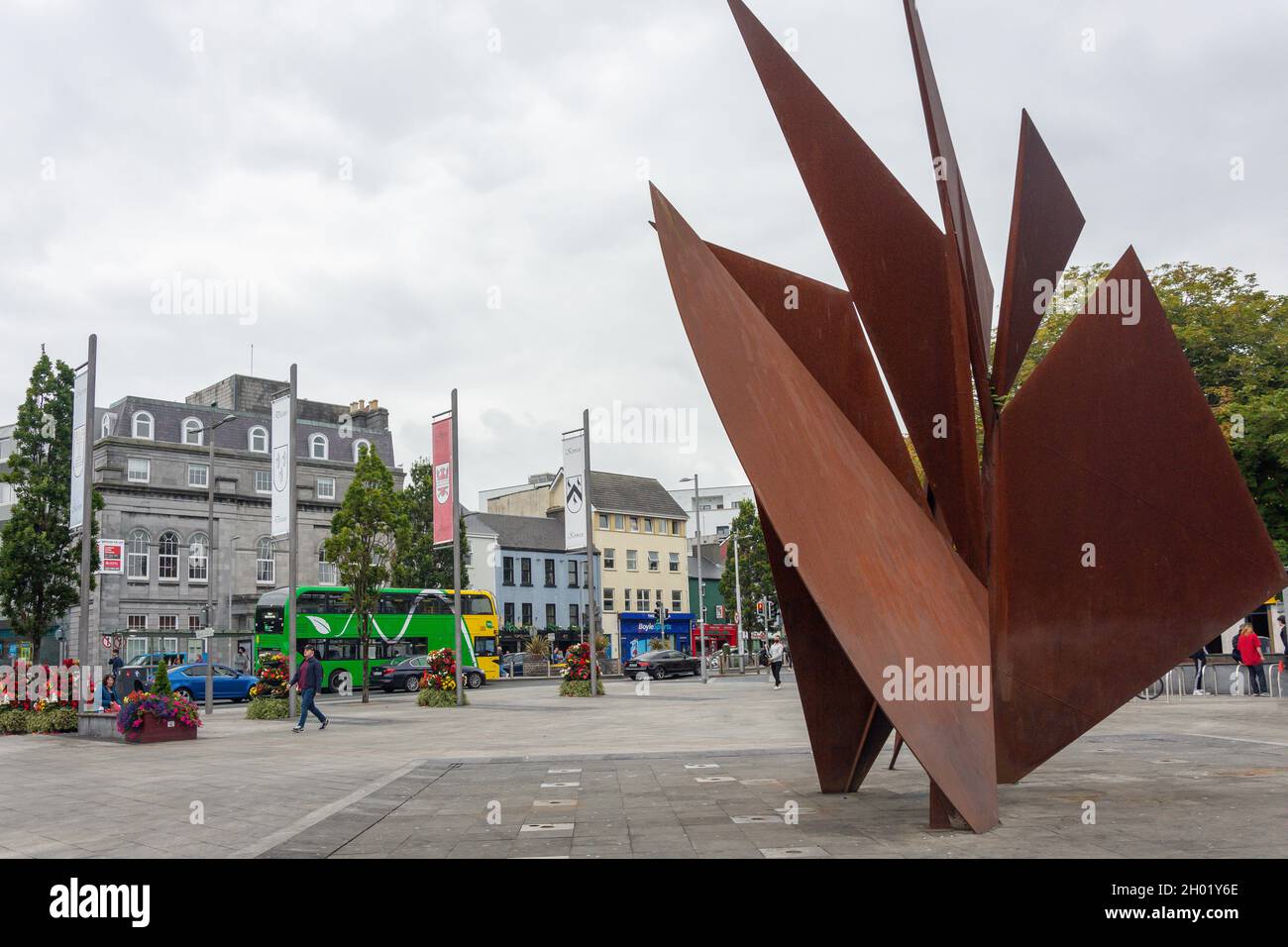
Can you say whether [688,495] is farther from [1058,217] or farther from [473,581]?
[1058,217]

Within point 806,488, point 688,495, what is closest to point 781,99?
point 806,488

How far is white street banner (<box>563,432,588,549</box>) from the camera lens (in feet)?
95.5

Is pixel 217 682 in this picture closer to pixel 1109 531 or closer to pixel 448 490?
pixel 448 490

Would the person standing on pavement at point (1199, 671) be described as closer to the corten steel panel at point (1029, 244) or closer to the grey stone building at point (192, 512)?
the corten steel panel at point (1029, 244)

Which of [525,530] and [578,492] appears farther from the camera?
[525,530]

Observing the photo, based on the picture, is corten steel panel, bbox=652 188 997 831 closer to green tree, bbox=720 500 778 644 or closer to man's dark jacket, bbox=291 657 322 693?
man's dark jacket, bbox=291 657 322 693

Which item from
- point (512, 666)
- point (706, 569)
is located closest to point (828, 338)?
point (512, 666)

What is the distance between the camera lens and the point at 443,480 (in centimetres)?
2711

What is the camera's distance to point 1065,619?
9023 millimetres

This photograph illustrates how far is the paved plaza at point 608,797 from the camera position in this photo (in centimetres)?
754

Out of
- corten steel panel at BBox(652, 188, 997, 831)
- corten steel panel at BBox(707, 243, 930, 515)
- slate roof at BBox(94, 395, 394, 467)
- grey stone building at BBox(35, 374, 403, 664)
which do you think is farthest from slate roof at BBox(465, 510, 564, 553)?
corten steel panel at BBox(652, 188, 997, 831)

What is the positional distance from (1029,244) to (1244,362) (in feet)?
67.1

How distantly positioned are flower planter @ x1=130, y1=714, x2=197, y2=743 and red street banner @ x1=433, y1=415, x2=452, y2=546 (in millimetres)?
8360
